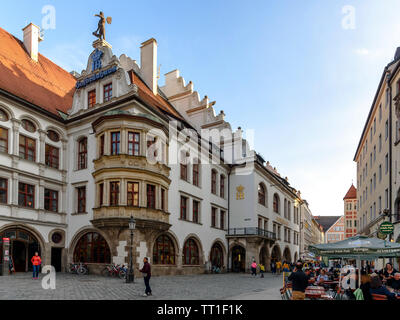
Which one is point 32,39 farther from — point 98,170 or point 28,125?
point 98,170

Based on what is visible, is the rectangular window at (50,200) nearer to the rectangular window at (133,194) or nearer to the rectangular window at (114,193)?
the rectangular window at (114,193)

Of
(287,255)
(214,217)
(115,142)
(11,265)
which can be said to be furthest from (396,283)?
(287,255)

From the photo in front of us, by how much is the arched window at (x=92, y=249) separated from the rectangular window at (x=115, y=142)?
19.6 feet

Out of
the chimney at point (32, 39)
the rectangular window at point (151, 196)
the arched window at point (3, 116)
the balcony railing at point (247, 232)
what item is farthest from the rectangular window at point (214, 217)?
the chimney at point (32, 39)

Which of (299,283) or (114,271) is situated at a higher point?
(299,283)

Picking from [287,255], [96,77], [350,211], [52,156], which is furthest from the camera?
[350,211]

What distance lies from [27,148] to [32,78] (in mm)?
7161

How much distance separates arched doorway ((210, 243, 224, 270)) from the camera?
37.8 m

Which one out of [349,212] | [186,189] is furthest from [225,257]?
[349,212]

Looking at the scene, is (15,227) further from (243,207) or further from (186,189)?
(243,207)

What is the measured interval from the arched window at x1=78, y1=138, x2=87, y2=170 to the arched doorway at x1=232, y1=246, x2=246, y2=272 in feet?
60.3

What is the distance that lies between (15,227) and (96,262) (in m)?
5.80

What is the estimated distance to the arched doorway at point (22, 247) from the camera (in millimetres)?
26156

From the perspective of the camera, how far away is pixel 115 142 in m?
27.7
